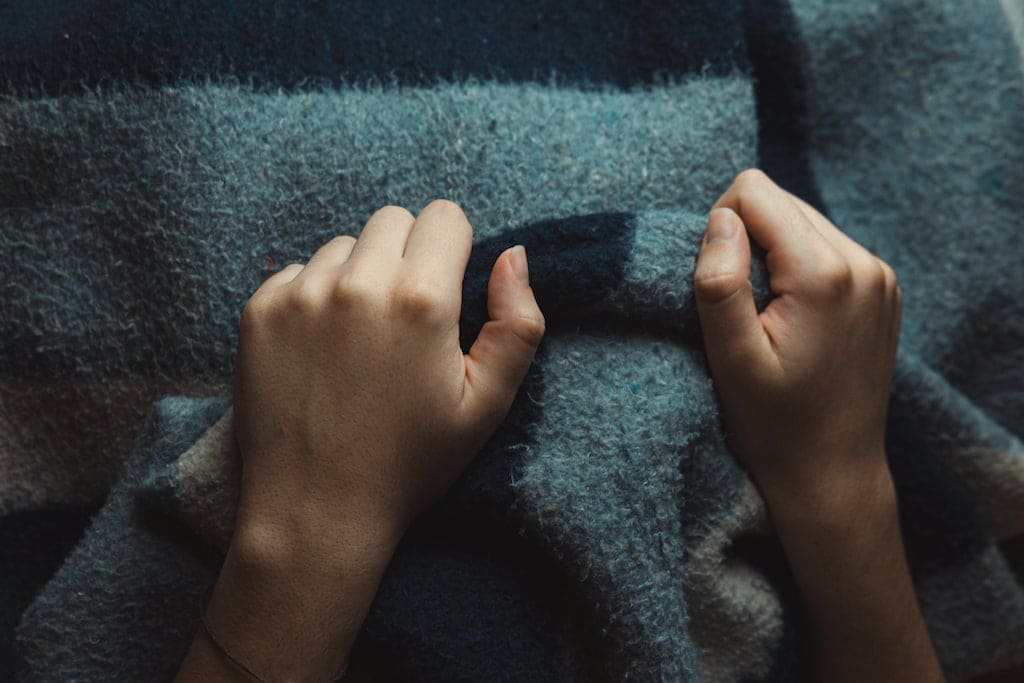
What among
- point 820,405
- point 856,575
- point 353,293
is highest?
point 353,293

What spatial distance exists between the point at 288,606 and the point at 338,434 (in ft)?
0.30

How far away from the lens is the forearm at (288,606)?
48cm

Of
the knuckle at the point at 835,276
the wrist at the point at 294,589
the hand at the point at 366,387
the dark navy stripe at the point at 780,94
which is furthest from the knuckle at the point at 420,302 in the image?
the dark navy stripe at the point at 780,94

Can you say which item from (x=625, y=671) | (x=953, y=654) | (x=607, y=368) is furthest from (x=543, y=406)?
(x=953, y=654)

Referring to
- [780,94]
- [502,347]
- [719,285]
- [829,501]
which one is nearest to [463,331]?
[502,347]

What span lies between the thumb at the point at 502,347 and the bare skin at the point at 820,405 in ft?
0.37

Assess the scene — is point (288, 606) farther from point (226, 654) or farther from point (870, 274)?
point (870, 274)

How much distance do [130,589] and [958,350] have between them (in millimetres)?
613

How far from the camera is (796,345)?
55 cm

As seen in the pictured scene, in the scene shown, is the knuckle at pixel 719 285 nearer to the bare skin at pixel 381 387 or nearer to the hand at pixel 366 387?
the bare skin at pixel 381 387

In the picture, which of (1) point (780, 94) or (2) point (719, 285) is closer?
(2) point (719, 285)

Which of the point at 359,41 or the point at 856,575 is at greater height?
the point at 359,41

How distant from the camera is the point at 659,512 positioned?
0.53 metres

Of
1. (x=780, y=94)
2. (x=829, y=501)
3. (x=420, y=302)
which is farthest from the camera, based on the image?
(x=780, y=94)
